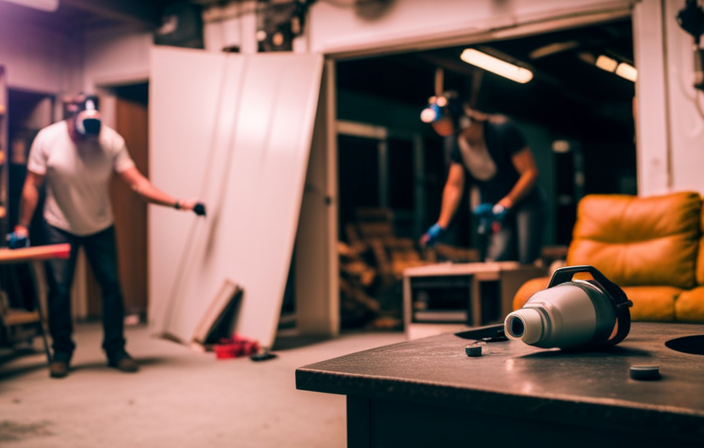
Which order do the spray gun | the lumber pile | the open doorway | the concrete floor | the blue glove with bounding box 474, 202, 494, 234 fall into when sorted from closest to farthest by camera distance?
the concrete floor → the spray gun → the blue glove with bounding box 474, 202, 494, 234 → the lumber pile → the open doorway

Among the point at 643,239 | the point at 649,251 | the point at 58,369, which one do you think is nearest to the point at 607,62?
the point at 643,239

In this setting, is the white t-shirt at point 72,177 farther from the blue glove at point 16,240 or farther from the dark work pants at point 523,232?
the dark work pants at point 523,232

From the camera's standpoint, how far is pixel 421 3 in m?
4.62

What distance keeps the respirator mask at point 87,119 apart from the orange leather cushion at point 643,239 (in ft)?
8.42

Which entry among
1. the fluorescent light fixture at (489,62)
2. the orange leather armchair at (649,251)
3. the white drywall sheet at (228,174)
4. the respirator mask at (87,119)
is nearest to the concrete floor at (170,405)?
the white drywall sheet at (228,174)

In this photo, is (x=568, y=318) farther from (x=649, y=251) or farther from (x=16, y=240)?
(x=16, y=240)

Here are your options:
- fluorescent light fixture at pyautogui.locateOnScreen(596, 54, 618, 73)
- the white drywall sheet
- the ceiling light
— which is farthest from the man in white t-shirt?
fluorescent light fixture at pyautogui.locateOnScreen(596, 54, 618, 73)

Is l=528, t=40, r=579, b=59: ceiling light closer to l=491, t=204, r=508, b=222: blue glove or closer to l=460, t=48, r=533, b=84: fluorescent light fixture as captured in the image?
l=460, t=48, r=533, b=84: fluorescent light fixture

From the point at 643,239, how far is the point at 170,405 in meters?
2.27

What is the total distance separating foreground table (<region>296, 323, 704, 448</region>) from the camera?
0.62 meters

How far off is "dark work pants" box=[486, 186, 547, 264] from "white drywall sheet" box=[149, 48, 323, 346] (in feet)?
4.69

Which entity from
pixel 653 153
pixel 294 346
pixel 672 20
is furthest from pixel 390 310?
pixel 672 20

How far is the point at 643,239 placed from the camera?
9.86 feet

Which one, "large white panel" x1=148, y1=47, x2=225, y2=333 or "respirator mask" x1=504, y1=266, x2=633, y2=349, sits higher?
"large white panel" x1=148, y1=47, x2=225, y2=333
